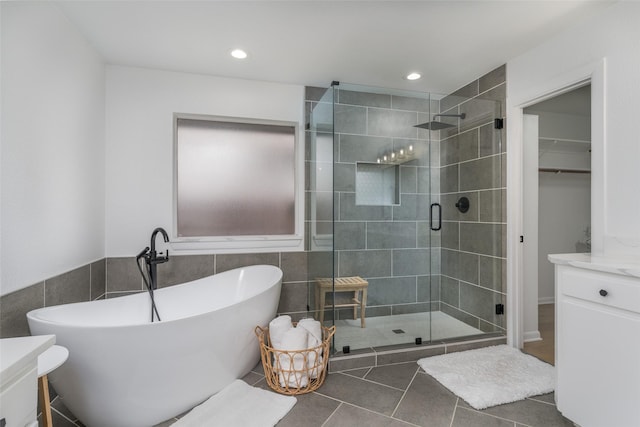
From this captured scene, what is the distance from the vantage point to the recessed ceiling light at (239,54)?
244 centimetres

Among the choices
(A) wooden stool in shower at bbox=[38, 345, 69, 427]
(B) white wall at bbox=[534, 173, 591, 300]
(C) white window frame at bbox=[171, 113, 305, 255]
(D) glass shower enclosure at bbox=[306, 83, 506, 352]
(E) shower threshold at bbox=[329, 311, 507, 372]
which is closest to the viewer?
(A) wooden stool in shower at bbox=[38, 345, 69, 427]

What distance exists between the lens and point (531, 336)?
279 centimetres

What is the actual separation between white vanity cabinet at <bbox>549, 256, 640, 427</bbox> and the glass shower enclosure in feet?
3.33

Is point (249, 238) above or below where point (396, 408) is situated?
above

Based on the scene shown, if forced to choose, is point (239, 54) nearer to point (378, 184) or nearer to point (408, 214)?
point (378, 184)

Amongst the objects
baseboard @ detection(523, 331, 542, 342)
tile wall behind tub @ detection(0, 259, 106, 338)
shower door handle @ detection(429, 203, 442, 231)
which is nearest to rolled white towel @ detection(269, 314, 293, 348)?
tile wall behind tub @ detection(0, 259, 106, 338)

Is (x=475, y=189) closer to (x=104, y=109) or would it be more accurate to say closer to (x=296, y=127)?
(x=296, y=127)

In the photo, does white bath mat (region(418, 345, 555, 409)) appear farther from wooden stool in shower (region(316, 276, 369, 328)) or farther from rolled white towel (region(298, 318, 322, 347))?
rolled white towel (region(298, 318, 322, 347))

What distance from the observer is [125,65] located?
2.69m

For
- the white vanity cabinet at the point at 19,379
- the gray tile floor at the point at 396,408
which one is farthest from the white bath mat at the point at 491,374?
the white vanity cabinet at the point at 19,379

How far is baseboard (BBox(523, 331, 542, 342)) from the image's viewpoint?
2781mm

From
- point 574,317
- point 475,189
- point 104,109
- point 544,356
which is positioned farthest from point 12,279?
point 544,356

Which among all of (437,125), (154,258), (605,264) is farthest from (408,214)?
(154,258)

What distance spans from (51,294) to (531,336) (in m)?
3.67
